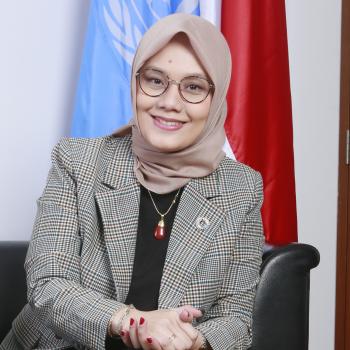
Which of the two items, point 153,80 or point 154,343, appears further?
point 153,80

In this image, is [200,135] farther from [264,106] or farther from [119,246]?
[264,106]

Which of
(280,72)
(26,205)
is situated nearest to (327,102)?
(280,72)

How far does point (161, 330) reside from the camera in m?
1.46

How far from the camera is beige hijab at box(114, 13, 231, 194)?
173cm

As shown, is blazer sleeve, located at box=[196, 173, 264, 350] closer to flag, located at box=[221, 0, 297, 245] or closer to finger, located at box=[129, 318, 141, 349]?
finger, located at box=[129, 318, 141, 349]

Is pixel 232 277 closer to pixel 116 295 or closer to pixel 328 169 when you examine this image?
pixel 116 295

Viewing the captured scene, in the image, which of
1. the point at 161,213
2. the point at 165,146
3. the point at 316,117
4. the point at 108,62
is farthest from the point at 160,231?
the point at 316,117

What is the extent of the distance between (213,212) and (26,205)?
868mm

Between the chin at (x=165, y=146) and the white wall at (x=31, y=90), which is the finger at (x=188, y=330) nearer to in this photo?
the chin at (x=165, y=146)

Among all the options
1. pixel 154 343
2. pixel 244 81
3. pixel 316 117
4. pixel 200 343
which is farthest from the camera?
pixel 316 117

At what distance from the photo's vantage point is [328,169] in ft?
9.87

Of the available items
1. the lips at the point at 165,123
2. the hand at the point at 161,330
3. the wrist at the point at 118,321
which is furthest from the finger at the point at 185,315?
the lips at the point at 165,123

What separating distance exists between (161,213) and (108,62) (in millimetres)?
745

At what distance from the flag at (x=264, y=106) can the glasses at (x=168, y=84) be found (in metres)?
0.69
